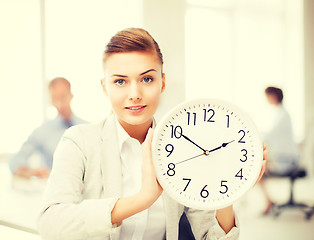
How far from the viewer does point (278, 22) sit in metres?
3.55

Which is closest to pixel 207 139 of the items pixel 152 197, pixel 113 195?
pixel 152 197

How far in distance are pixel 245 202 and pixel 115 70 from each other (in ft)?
9.83

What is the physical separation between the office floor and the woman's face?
7.20ft

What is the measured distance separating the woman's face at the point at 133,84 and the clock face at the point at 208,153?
0.62ft

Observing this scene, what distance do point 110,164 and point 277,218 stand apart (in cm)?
270

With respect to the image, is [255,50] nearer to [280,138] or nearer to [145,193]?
[280,138]

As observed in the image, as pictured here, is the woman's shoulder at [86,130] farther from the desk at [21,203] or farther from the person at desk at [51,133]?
the desk at [21,203]

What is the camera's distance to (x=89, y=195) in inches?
45.7

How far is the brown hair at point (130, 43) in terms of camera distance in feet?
3.74

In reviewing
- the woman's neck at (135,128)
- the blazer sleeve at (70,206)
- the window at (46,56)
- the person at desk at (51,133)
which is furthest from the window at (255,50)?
the blazer sleeve at (70,206)

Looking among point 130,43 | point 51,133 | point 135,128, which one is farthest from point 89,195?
point 51,133

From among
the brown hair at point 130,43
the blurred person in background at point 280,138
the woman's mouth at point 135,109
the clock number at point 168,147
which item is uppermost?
the brown hair at point 130,43

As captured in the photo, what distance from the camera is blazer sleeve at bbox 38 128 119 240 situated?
990 mm

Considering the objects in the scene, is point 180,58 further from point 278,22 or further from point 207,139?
point 207,139
